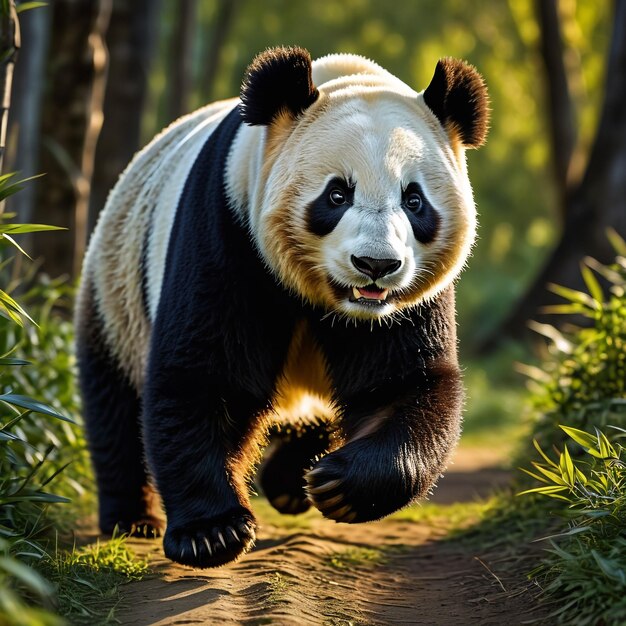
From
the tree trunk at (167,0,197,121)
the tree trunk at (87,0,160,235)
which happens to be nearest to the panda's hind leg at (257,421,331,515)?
the tree trunk at (87,0,160,235)

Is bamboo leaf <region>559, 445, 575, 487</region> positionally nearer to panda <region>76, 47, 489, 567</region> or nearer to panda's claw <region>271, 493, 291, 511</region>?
panda <region>76, 47, 489, 567</region>

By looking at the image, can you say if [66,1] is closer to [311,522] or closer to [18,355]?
[18,355]

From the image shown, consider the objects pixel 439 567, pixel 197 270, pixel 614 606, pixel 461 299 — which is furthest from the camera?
pixel 461 299

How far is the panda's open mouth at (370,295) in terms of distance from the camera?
11.4ft

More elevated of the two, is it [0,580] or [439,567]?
[0,580]

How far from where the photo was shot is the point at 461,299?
56.2 ft

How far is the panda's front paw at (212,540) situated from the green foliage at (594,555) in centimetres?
99

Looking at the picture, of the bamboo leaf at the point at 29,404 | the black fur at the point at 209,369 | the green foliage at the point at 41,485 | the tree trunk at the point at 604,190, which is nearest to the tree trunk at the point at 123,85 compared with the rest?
the green foliage at the point at 41,485

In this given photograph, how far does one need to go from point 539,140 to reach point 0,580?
18.4 metres

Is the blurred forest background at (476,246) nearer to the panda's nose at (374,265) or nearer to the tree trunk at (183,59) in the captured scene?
the tree trunk at (183,59)

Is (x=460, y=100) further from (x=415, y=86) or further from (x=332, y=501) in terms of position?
(x=415, y=86)

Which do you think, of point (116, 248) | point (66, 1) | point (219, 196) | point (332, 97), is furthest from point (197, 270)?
point (66, 1)

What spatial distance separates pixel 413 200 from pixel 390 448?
0.83m

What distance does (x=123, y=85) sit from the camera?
368 inches
